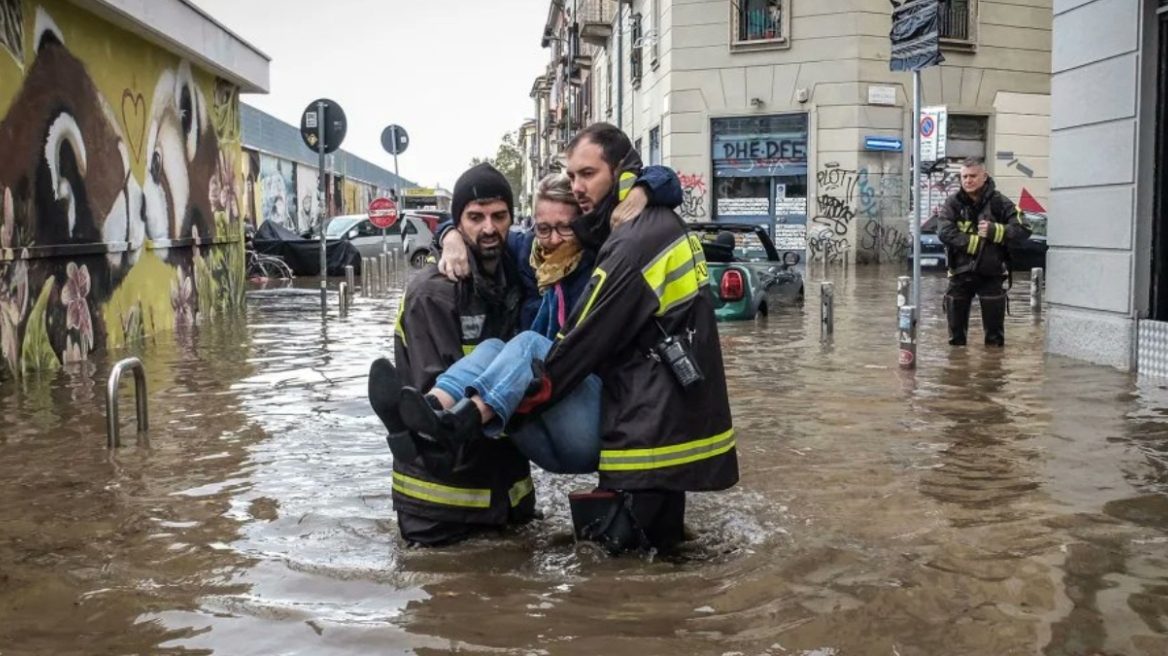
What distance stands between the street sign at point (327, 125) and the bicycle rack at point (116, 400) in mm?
9470

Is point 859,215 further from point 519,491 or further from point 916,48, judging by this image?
point 519,491

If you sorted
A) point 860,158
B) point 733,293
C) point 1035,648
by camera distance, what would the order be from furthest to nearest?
point 860,158
point 733,293
point 1035,648

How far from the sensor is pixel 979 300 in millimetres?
11820

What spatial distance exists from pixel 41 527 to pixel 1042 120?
95.4ft

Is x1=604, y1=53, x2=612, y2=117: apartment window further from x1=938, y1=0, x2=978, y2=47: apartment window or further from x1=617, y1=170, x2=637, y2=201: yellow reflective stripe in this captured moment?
x1=617, y1=170, x2=637, y2=201: yellow reflective stripe

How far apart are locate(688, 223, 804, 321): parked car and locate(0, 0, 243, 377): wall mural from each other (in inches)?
237

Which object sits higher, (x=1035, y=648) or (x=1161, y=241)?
(x=1161, y=241)

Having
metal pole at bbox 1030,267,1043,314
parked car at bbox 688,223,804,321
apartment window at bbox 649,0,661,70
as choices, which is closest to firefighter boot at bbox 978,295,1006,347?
parked car at bbox 688,223,804,321

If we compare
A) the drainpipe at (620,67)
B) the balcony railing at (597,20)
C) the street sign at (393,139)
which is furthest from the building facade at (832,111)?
the balcony railing at (597,20)

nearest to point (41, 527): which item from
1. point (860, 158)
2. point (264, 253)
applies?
point (264, 253)

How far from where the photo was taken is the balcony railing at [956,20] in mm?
30078

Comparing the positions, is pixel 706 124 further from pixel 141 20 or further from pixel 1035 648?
pixel 1035 648

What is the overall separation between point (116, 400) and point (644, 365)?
3752mm

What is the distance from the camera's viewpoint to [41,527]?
535cm
